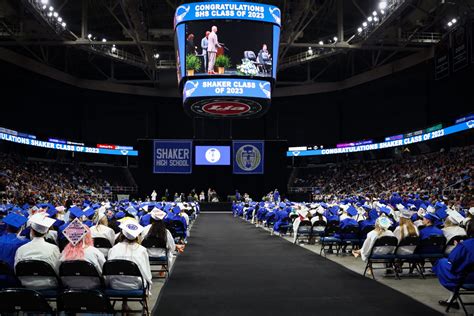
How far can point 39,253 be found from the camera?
6082 mm

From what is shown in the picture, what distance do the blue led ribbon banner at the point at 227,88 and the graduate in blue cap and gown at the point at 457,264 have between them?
1766 centimetres

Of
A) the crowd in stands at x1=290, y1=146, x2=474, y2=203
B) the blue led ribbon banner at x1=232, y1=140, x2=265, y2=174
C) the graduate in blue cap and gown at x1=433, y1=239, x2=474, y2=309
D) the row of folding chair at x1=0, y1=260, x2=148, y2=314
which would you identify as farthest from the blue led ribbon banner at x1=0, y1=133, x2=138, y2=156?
the graduate in blue cap and gown at x1=433, y1=239, x2=474, y2=309

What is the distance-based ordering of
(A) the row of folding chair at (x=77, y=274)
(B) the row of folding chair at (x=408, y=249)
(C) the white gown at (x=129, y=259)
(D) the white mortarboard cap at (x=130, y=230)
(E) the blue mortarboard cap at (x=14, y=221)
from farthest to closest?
(B) the row of folding chair at (x=408, y=249)
(E) the blue mortarboard cap at (x=14, y=221)
(D) the white mortarboard cap at (x=130, y=230)
(C) the white gown at (x=129, y=259)
(A) the row of folding chair at (x=77, y=274)

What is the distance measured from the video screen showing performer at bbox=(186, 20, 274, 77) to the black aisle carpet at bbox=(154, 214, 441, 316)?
12106 millimetres

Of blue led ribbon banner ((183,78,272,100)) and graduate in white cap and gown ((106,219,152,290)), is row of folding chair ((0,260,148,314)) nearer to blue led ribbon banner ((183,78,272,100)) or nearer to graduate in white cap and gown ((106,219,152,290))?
graduate in white cap and gown ((106,219,152,290))

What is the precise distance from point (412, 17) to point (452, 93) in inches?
232

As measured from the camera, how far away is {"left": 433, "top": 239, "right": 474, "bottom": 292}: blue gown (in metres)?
6.63

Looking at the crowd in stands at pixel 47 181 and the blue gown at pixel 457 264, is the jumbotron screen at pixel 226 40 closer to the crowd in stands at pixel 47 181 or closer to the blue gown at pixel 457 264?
the crowd in stands at pixel 47 181

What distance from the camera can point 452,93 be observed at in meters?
35.3

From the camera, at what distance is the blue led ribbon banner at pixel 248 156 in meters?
46.1

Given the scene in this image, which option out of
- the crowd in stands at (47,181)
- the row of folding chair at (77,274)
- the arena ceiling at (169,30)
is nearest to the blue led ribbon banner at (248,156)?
the arena ceiling at (169,30)

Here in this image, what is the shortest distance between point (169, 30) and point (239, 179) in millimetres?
16148

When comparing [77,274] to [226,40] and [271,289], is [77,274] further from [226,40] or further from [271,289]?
[226,40]

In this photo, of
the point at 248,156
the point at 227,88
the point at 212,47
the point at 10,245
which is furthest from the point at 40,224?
the point at 248,156
